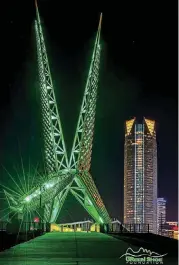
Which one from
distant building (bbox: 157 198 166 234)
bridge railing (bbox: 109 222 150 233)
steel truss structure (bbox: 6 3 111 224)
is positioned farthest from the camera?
distant building (bbox: 157 198 166 234)

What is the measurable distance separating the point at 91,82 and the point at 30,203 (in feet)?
50.3

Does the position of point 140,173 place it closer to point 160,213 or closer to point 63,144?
point 160,213

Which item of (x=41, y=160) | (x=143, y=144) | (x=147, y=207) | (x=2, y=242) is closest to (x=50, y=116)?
(x=41, y=160)

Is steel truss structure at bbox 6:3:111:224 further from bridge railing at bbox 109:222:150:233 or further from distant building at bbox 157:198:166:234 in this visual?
distant building at bbox 157:198:166:234

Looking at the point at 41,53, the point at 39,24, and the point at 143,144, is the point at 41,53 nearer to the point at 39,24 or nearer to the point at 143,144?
the point at 39,24

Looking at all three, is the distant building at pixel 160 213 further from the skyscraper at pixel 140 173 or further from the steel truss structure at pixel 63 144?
the steel truss structure at pixel 63 144

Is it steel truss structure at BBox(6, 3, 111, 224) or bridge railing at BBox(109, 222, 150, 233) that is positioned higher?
steel truss structure at BBox(6, 3, 111, 224)

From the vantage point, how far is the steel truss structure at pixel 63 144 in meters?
59.6

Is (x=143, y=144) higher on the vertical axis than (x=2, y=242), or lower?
higher

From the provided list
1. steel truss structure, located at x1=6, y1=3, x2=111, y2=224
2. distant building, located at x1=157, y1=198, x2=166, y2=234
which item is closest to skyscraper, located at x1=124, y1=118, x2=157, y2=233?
distant building, located at x1=157, y1=198, x2=166, y2=234

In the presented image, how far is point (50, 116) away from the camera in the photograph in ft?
197

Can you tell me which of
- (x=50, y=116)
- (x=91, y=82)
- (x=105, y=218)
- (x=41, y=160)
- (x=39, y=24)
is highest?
(x=39, y=24)

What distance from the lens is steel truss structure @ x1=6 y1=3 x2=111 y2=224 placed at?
59562mm

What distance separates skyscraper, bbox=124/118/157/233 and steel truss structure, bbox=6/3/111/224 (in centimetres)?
7495
